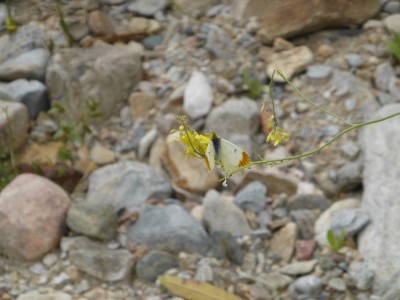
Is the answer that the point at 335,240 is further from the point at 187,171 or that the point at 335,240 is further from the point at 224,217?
the point at 187,171

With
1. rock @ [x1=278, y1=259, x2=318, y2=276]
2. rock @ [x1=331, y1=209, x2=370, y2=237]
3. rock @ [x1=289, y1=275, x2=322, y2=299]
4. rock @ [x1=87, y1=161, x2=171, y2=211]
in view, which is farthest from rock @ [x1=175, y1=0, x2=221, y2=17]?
rock @ [x1=289, y1=275, x2=322, y2=299]

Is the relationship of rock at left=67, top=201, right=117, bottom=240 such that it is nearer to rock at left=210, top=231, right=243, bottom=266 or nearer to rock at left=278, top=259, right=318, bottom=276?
rock at left=210, top=231, right=243, bottom=266

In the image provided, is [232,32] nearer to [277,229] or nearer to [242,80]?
[242,80]

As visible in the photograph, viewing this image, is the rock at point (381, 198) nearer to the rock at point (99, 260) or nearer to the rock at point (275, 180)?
the rock at point (275, 180)

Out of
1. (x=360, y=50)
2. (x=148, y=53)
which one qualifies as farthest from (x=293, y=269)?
(x=148, y=53)

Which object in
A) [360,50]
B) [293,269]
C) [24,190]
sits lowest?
[293,269]

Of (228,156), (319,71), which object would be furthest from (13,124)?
(228,156)
